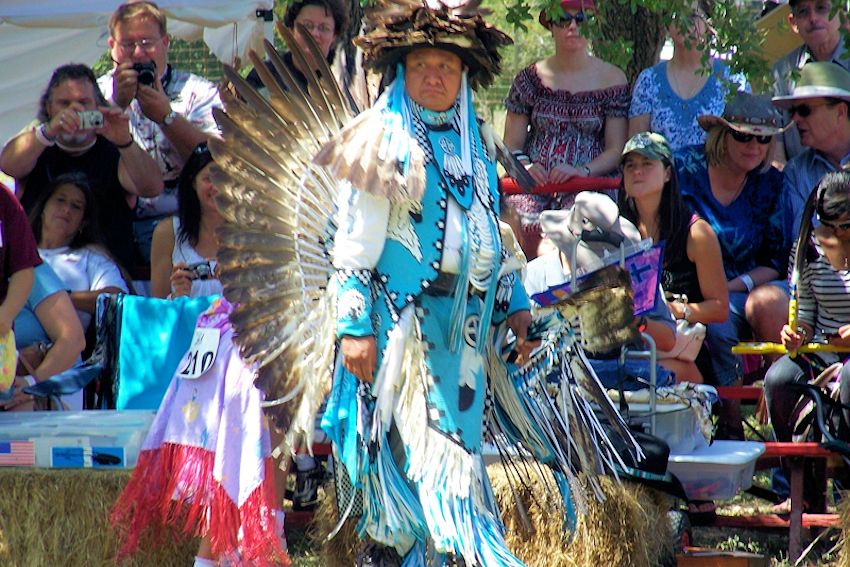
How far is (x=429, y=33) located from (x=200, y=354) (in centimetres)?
132

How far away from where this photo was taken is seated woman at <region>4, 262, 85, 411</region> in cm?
523

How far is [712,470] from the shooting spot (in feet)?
16.1

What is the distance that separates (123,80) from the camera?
5.94 meters

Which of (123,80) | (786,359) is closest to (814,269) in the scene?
(786,359)

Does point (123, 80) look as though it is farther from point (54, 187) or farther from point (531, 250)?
point (531, 250)

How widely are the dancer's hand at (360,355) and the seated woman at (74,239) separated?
213cm

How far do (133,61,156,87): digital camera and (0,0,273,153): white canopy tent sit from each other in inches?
26.6

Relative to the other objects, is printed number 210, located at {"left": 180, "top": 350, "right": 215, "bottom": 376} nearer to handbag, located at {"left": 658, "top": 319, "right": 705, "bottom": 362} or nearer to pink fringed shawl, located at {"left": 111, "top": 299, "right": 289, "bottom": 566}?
pink fringed shawl, located at {"left": 111, "top": 299, "right": 289, "bottom": 566}

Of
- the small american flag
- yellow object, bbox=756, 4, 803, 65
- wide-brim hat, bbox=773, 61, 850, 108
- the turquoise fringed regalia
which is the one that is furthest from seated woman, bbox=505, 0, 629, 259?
the small american flag

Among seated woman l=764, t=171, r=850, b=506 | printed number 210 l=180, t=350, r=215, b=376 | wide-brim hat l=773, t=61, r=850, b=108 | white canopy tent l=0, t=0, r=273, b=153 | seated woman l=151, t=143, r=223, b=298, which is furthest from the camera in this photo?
white canopy tent l=0, t=0, r=273, b=153

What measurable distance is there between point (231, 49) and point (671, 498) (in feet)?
11.2

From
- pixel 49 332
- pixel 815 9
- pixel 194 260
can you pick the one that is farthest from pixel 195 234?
pixel 815 9

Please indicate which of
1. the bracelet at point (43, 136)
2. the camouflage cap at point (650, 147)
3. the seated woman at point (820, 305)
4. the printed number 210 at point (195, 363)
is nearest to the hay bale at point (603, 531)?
the seated woman at point (820, 305)

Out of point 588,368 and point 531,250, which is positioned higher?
point 531,250
